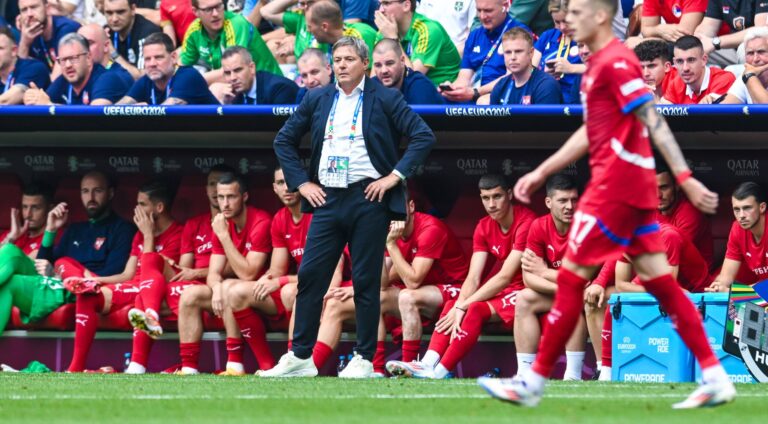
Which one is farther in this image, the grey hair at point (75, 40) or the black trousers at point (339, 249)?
the grey hair at point (75, 40)

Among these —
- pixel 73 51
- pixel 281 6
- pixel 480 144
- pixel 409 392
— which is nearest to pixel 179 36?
pixel 281 6

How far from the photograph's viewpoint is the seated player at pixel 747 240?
8.82m

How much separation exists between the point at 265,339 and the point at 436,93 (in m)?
2.23

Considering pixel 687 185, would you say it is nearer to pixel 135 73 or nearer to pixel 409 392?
pixel 409 392

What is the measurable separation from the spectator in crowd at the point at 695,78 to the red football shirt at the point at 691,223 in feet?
2.27

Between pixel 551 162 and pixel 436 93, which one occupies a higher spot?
pixel 436 93

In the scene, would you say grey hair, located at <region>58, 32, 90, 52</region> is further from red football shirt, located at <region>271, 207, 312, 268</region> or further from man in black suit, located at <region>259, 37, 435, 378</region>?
man in black suit, located at <region>259, 37, 435, 378</region>

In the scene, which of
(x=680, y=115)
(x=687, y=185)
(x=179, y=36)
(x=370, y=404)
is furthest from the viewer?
(x=179, y=36)

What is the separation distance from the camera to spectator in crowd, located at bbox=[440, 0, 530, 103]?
418 inches

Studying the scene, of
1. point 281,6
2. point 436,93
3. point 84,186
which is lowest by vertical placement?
point 84,186

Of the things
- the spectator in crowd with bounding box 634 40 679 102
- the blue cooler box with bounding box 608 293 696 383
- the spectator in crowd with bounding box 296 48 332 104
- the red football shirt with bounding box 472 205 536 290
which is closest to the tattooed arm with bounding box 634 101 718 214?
the blue cooler box with bounding box 608 293 696 383

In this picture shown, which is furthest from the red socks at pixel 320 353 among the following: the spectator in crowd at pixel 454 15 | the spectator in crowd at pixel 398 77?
the spectator in crowd at pixel 454 15

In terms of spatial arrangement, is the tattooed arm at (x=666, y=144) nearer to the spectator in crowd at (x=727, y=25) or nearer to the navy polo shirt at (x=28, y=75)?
the spectator in crowd at (x=727, y=25)

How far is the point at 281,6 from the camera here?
499 inches
